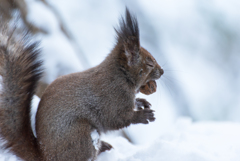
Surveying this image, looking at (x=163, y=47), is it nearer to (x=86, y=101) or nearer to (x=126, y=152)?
(x=126, y=152)

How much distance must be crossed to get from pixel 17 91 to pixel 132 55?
0.84 meters

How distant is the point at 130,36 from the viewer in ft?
6.95

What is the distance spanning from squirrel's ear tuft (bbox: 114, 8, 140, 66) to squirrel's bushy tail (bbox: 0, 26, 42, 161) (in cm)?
63

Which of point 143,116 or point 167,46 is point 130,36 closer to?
point 143,116

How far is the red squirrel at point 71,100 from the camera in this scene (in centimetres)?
178

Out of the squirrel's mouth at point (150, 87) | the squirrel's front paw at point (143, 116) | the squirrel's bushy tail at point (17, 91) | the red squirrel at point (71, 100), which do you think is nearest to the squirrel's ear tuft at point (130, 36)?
the red squirrel at point (71, 100)

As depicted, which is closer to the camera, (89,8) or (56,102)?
(56,102)

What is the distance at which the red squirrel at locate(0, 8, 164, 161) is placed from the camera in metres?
1.78

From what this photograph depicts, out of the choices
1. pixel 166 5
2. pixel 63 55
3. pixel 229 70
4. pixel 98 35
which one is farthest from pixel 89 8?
pixel 229 70

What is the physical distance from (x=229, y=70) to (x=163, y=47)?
1.46m

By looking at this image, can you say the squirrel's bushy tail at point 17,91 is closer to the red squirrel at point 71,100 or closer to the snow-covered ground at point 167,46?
the red squirrel at point 71,100

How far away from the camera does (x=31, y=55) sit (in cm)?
187

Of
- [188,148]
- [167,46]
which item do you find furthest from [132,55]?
[167,46]

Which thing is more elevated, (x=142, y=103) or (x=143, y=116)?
(x=142, y=103)
